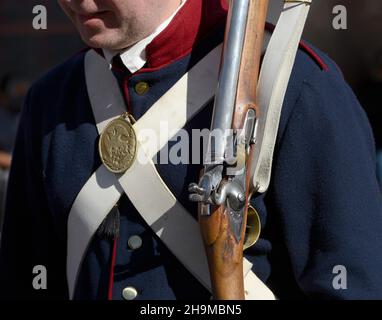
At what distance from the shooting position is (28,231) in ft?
8.16

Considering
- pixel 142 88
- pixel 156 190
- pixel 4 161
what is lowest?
pixel 156 190

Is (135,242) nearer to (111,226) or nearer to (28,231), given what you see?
(111,226)

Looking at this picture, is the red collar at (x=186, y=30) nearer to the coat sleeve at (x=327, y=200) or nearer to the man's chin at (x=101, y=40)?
the man's chin at (x=101, y=40)

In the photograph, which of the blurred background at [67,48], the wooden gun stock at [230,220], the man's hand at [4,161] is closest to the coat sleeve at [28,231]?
the wooden gun stock at [230,220]

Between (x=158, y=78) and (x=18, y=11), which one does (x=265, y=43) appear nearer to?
(x=158, y=78)

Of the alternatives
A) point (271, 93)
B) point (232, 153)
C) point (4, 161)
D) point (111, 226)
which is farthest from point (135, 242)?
point (4, 161)

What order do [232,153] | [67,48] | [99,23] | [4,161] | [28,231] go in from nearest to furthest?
[232,153]
[99,23]
[28,231]
[4,161]
[67,48]

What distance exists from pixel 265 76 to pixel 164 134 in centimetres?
28

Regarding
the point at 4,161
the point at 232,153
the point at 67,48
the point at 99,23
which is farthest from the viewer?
the point at 67,48

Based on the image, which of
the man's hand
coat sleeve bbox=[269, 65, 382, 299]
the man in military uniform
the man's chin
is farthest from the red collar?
the man's hand

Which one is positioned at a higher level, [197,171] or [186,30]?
[186,30]

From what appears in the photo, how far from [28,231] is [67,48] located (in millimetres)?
4627
